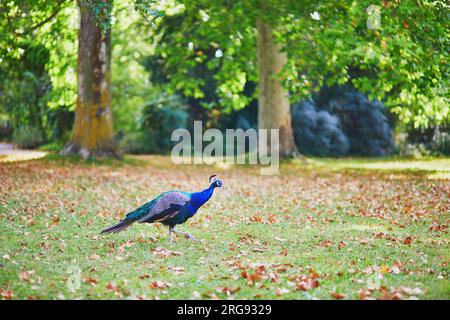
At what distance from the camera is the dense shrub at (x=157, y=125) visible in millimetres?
27406

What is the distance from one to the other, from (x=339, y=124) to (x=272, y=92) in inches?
269

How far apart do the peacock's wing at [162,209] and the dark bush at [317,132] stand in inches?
768

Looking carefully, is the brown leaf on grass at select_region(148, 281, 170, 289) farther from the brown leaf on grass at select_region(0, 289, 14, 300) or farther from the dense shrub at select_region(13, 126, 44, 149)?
the dense shrub at select_region(13, 126, 44, 149)

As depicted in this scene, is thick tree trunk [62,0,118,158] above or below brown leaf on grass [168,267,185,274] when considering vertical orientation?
above

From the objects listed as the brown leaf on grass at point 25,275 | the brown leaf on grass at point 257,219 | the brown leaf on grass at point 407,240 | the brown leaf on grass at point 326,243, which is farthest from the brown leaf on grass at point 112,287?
the brown leaf on grass at point 257,219

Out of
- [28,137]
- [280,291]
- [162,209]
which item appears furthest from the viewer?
[28,137]

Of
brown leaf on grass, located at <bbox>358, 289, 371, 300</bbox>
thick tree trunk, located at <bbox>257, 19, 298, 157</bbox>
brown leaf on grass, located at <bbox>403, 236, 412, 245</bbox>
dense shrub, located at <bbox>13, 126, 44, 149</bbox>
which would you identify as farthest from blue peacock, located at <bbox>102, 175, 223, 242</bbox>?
dense shrub, located at <bbox>13, 126, 44, 149</bbox>

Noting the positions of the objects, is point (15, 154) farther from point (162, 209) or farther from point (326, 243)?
point (326, 243)

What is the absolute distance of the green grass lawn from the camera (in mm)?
6875

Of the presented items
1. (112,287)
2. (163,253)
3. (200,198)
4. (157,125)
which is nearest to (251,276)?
(112,287)

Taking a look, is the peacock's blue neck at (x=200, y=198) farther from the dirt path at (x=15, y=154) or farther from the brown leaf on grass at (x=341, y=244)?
the dirt path at (x=15, y=154)

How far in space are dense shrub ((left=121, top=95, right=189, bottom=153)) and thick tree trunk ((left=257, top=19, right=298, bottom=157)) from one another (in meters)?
6.19

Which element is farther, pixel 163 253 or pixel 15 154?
pixel 15 154

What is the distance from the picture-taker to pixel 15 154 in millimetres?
24484
